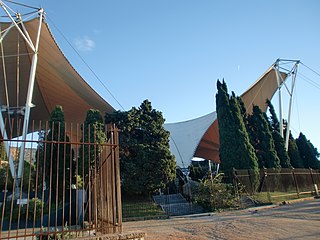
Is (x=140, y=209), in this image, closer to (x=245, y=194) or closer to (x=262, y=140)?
(x=245, y=194)

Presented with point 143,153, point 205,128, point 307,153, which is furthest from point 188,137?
point 143,153

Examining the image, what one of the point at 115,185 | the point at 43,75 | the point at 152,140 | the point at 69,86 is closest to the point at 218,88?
the point at 152,140

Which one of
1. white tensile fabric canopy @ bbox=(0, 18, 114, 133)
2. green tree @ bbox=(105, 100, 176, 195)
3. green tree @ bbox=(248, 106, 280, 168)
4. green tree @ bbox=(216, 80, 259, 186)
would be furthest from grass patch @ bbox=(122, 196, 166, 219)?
green tree @ bbox=(248, 106, 280, 168)

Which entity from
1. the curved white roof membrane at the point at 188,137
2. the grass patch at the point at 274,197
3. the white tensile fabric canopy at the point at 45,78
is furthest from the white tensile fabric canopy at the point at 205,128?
the grass patch at the point at 274,197

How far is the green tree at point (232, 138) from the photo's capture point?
695 inches

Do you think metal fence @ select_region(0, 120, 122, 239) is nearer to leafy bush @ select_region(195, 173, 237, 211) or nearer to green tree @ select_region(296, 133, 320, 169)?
leafy bush @ select_region(195, 173, 237, 211)

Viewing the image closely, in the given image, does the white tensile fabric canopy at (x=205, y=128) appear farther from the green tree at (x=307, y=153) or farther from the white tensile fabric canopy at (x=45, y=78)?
the white tensile fabric canopy at (x=45, y=78)

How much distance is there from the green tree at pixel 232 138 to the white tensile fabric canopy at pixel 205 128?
674cm

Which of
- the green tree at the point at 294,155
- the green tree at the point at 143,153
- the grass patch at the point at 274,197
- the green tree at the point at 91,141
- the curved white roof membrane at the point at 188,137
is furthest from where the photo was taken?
the curved white roof membrane at the point at 188,137

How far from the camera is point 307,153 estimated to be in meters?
25.5

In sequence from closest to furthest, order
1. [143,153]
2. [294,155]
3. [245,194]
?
1. [245,194]
2. [143,153]
3. [294,155]

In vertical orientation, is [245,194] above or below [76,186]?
below

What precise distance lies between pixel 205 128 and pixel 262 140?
10228 mm

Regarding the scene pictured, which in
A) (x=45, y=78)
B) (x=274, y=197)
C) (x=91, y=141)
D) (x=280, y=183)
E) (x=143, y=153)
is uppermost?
(x=45, y=78)
